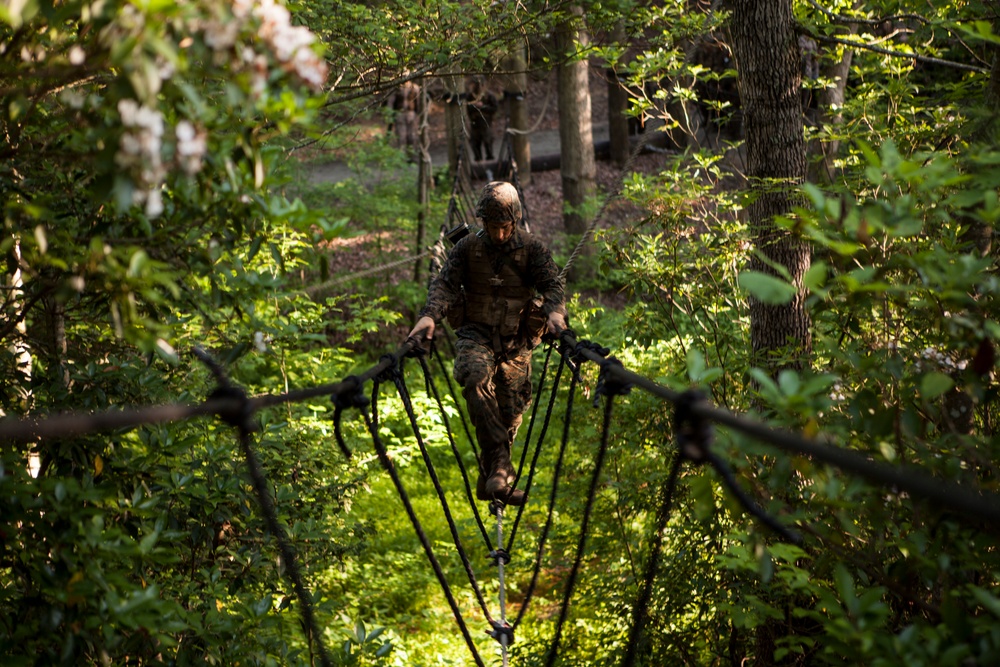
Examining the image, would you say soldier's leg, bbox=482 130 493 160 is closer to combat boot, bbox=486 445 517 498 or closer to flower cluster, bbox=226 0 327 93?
combat boot, bbox=486 445 517 498

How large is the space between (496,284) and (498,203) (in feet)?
1.20

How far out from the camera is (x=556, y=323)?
344 cm

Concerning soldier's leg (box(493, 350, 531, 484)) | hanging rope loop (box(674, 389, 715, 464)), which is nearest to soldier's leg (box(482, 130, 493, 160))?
soldier's leg (box(493, 350, 531, 484))

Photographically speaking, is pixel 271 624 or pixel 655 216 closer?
pixel 271 624

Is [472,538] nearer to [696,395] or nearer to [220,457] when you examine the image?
[220,457]

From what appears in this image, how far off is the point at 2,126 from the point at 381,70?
284cm

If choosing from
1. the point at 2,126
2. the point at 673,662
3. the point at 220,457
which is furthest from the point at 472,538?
the point at 2,126

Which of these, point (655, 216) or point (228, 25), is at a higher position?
point (228, 25)

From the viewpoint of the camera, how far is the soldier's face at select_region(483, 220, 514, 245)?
3.64m

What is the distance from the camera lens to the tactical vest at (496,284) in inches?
150

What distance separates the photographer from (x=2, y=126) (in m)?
2.14

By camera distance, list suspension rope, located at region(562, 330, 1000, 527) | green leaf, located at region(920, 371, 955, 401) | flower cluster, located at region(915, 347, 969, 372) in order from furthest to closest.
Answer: flower cluster, located at region(915, 347, 969, 372), green leaf, located at region(920, 371, 955, 401), suspension rope, located at region(562, 330, 1000, 527)

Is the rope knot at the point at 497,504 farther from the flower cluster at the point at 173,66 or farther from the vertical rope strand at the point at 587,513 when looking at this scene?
the flower cluster at the point at 173,66

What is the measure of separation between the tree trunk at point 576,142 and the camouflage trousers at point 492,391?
5.62 m
